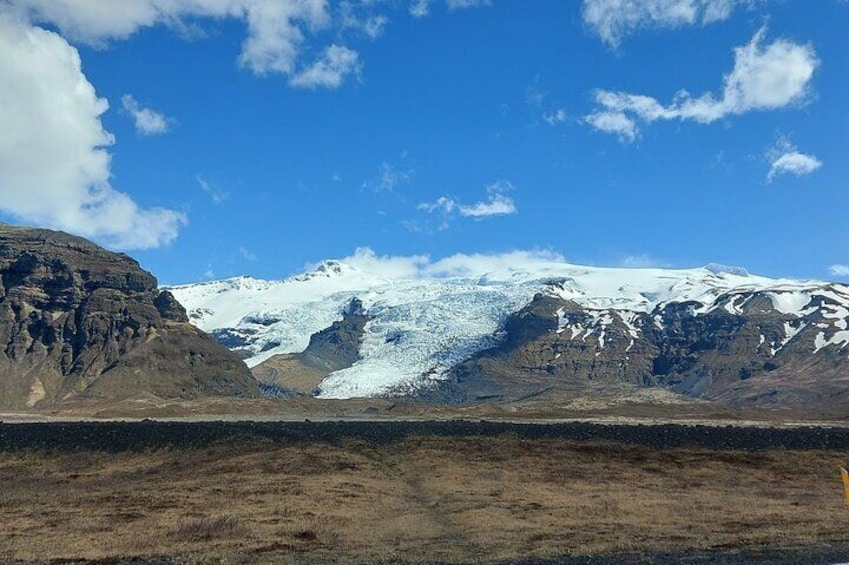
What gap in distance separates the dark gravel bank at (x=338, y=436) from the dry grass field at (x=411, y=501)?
→ 2.31 metres

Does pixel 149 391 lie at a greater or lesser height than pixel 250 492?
greater

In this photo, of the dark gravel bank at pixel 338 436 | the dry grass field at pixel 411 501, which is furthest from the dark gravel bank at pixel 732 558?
the dark gravel bank at pixel 338 436

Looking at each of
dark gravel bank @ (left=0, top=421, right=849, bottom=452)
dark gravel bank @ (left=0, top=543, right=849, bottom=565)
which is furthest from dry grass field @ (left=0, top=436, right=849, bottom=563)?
dark gravel bank @ (left=0, top=421, right=849, bottom=452)

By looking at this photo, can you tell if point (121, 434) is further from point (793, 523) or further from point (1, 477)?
point (793, 523)

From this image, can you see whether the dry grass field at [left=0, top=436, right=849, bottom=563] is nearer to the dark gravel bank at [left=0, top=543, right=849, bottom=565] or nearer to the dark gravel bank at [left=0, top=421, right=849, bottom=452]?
the dark gravel bank at [left=0, top=543, right=849, bottom=565]

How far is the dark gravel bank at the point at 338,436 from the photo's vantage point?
2250 inches

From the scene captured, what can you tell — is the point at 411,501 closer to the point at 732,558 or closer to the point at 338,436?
the point at 732,558

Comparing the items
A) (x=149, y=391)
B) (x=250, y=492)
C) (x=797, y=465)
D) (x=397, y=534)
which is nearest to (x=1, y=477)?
(x=250, y=492)

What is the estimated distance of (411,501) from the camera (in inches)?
1451

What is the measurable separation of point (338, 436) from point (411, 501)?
24.9 metres

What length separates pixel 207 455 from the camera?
5331cm

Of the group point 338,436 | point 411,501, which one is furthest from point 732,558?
point 338,436

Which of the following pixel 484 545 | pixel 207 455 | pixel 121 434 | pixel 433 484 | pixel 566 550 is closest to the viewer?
pixel 566 550

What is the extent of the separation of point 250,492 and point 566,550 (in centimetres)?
2107
